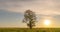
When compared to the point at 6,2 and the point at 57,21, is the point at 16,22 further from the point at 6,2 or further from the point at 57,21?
→ the point at 57,21

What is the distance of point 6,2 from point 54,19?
914 mm

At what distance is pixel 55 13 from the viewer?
292 cm

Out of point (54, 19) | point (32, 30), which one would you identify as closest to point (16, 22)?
point (32, 30)

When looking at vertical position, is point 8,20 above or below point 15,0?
below

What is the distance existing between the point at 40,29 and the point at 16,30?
443 millimetres

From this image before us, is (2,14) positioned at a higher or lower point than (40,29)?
higher

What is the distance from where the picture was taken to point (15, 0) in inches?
115

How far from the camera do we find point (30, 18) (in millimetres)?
2992

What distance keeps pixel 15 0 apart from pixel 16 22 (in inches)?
15.6

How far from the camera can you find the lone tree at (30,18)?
2.89 metres

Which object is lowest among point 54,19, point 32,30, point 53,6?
point 32,30

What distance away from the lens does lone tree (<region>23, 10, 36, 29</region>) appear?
2.89m

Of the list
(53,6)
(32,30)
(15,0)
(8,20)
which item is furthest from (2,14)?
(53,6)

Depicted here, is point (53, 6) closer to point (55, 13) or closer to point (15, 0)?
point (55, 13)
